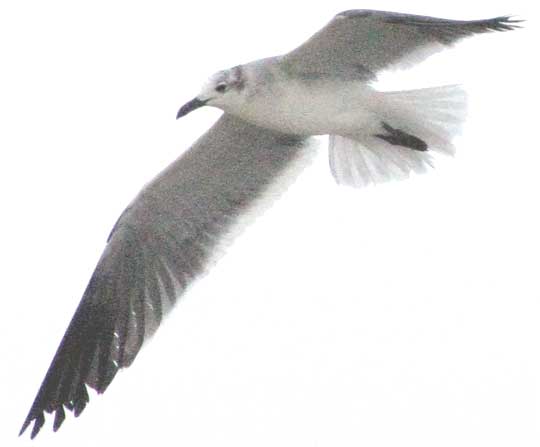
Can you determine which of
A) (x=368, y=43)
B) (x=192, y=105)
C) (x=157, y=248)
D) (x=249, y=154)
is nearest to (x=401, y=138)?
(x=368, y=43)

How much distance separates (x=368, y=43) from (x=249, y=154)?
102 centimetres

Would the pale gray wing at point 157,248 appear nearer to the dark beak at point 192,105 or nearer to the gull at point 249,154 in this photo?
the gull at point 249,154

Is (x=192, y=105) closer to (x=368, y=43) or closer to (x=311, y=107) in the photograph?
(x=311, y=107)

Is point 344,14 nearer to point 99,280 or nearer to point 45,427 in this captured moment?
point 99,280

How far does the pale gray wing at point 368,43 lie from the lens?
211 inches

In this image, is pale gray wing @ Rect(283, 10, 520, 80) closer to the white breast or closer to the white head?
the white breast

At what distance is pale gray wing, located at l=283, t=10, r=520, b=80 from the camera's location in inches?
211

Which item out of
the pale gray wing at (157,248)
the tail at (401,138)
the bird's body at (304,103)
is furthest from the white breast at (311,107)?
the pale gray wing at (157,248)

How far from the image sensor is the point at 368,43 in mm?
5711

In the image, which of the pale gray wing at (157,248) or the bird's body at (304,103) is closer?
the bird's body at (304,103)

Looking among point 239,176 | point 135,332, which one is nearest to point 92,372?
point 135,332

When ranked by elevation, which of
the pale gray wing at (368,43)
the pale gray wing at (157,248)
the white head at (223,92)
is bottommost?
the pale gray wing at (157,248)

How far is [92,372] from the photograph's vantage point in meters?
6.10

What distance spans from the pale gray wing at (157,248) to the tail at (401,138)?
0.34 metres
